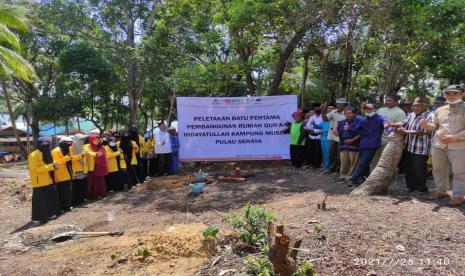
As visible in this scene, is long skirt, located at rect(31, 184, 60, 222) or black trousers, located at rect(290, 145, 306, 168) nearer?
long skirt, located at rect(31, 184, 60, 222)

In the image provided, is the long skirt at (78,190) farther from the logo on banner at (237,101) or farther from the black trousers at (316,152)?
the black trousers at (316,152)

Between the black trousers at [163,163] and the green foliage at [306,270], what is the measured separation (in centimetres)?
700

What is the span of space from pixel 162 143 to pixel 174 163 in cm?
69

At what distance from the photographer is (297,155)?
32.3 feet

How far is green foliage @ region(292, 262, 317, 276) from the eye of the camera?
11.8 ft

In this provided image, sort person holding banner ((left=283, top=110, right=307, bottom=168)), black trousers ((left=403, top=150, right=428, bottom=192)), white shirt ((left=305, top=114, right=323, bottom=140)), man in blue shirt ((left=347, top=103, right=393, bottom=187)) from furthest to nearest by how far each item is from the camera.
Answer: person holding banner ((left=283, top=110, right=307, bottom=168)) → white shirt ((left=305, top=114, right=323, bottom=140)) → man in blue shirt ((left=347, top=103, right=393, bottom=187)) → black trousers ((left=403, top=150, right=428, bottom=192))

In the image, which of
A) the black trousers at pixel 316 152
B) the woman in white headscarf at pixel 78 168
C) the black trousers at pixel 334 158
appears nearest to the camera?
the woman in white headscarf at pixel 78 168

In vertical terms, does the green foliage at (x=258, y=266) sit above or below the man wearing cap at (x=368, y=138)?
below

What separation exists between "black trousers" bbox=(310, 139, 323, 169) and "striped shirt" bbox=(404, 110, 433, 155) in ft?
10.2

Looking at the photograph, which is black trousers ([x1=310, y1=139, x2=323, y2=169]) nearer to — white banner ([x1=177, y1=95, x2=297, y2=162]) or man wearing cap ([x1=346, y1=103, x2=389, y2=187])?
white banner ([x1=177, y1=95, x2=297, y2=162])

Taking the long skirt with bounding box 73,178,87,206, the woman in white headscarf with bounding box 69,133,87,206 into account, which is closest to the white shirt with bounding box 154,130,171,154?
the woman in white headscarf with bounding box 69,133,87,206

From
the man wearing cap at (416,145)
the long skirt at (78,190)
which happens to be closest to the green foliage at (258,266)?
the man wearing cap at (416,145)

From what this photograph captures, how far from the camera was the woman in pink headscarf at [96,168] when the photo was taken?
8273 millimetres

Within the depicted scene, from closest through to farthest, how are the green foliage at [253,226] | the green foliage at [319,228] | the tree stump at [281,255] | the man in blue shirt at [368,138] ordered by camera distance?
1. the tree stump at [281,255]
2. the green foliage at [253,226]
3. the green foliage at [319,228]
4. the man in blue shirt at [368,138]
